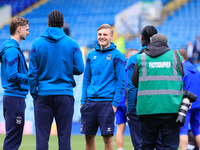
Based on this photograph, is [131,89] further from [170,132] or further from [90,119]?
[170,132]

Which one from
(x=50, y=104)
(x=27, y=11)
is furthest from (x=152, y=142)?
(x=27, y=11)

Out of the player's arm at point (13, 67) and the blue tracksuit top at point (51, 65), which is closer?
the blue tracksuit top at point (51, 65)

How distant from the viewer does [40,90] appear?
12.6 feet

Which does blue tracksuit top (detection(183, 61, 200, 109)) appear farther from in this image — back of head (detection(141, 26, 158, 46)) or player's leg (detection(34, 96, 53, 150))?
player's leg (detection(34, 96, 53, 150))

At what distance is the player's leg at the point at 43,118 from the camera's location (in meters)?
3.79

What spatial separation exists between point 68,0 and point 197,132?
19351 mm

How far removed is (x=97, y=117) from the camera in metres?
4.52

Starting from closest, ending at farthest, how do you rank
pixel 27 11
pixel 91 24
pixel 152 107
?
pixel 152 107, pixel 91 24, pixel 27 11

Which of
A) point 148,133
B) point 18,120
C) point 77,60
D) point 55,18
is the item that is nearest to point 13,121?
point 18,120

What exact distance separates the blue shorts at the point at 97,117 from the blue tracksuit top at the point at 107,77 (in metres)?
0.08

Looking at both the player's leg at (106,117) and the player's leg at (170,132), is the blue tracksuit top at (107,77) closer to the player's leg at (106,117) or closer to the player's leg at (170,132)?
the player's leg at (106,117)

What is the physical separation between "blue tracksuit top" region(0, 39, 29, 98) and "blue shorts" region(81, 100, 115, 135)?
0.87 metres

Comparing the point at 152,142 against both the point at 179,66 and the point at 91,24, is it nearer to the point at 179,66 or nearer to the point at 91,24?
the point at 179,66

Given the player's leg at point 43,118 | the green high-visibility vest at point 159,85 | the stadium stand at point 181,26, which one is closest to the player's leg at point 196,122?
the green high-visibility vest at point 159,85
